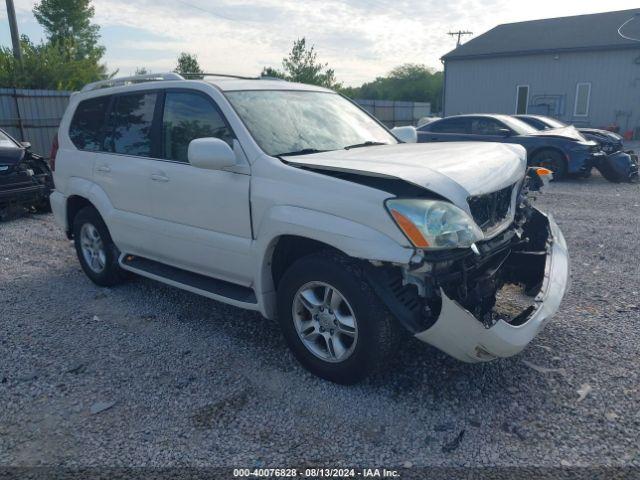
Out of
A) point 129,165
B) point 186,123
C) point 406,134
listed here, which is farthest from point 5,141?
point 406,134

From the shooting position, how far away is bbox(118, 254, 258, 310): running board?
3.73m

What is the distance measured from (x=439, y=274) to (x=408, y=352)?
1085mm

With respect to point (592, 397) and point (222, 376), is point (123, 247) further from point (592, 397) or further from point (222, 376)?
point (592, 397)

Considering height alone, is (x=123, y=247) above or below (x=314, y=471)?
above

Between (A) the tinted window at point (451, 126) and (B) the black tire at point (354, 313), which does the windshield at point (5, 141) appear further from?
(A) the tinted window at point (451, 126)

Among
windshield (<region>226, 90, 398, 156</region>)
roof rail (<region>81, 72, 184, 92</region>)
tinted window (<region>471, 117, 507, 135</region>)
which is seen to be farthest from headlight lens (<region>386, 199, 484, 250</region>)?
tinted window (<region>471, 117, 507, 135</region>)

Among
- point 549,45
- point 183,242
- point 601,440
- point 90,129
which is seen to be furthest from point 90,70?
point 549,45

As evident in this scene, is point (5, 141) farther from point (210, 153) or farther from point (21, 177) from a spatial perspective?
point (210, 153)

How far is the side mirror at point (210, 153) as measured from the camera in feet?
11.3

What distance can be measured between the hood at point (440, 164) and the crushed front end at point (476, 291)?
135mm

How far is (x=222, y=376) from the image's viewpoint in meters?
3.55

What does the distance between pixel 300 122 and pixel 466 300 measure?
1889mm

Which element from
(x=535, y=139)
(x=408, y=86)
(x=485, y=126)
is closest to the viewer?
(x=535, y=139)

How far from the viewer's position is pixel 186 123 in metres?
4.18
